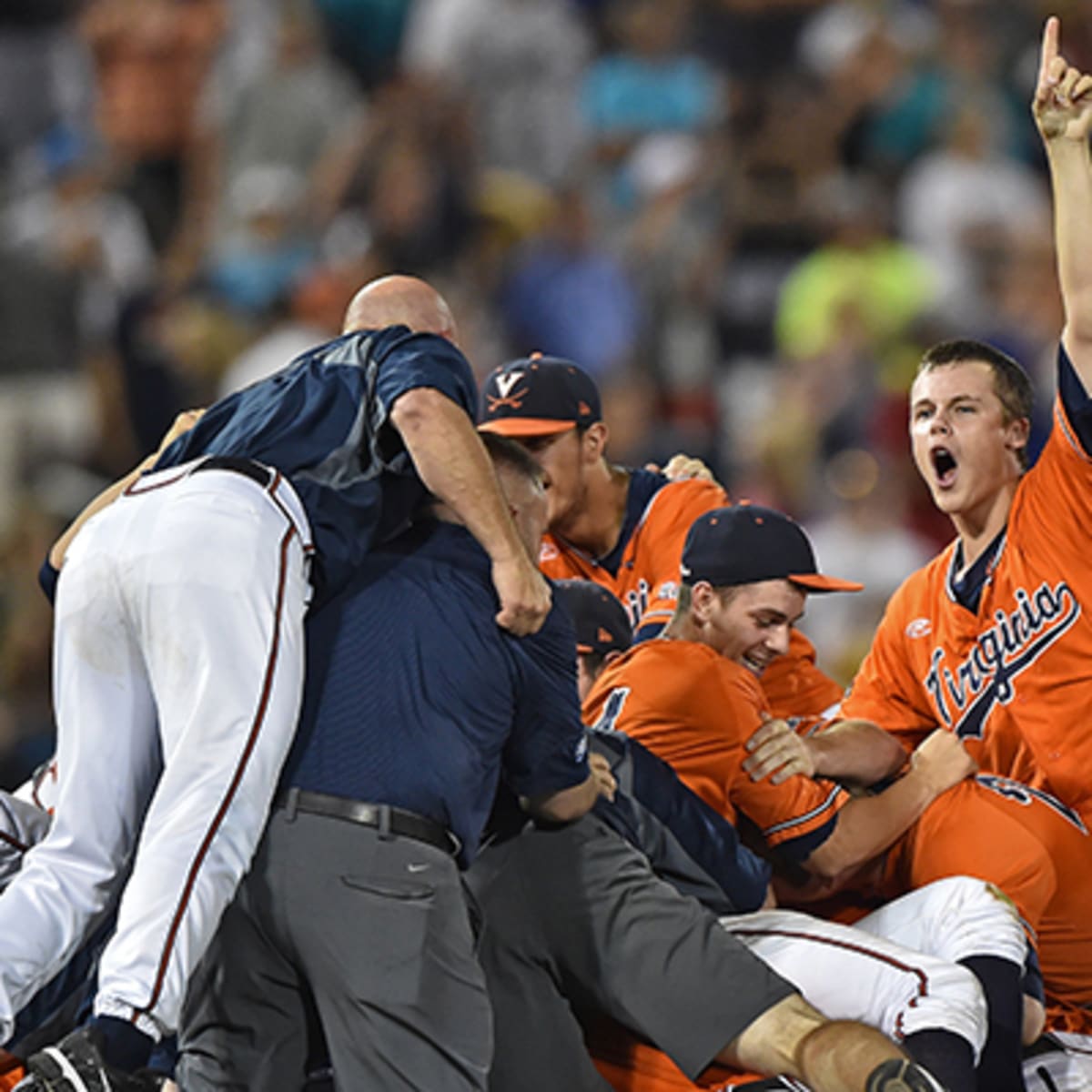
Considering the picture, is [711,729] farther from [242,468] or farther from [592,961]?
[242,468]

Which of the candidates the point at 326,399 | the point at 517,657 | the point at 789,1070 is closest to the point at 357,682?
the point at 517,657

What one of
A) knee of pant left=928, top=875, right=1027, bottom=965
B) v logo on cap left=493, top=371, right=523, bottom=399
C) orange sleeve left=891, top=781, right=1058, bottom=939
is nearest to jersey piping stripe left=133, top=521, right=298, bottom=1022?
knee of pant left=928, top=875, right=1027, bottom=965

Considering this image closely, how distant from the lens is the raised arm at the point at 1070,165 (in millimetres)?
4348

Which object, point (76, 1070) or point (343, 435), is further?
point (343, 435)

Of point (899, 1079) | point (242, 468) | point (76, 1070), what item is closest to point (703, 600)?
point (242, 468)

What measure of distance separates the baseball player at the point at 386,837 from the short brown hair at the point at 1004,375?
1.57m

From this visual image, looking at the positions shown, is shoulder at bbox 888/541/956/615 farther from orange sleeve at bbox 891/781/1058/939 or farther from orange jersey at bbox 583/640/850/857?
orange jersey at bbox 583/640/850/857

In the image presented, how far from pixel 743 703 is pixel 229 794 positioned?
1.37 m

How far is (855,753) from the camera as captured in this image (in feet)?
15.7

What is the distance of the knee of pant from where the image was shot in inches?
165

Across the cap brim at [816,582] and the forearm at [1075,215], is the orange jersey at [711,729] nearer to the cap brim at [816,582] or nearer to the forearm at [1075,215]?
the cap brim at [816,582]

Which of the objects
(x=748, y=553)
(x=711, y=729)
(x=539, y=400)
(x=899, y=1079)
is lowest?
(x=899, y=1079)

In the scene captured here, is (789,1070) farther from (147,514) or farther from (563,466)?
(563,466)

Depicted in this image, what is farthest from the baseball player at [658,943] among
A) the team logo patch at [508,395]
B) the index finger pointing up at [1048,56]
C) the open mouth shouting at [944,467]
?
the index finger pointing up at [1048,56]
